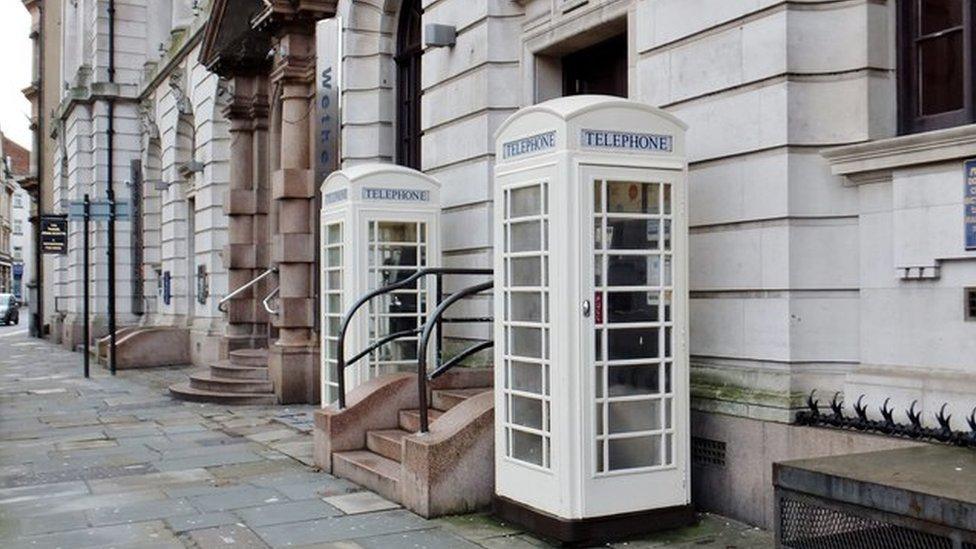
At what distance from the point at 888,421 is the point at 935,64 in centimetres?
253

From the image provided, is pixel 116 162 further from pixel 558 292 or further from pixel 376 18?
pixel 558 292

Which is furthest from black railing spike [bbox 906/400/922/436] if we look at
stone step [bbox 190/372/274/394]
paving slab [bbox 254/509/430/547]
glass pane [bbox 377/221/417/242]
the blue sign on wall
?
stone step [bbox 190/372/274/394]

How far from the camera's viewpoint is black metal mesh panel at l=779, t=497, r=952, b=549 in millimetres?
4930

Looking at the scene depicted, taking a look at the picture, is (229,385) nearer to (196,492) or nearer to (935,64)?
(196,492)

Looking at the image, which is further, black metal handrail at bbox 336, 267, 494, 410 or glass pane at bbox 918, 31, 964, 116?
black metal handrail at bbox 336, 267, 494, 410

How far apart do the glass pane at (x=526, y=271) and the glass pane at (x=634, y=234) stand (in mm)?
581

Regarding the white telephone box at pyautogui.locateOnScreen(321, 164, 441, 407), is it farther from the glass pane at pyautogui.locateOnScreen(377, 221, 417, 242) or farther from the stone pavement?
the stone pavement

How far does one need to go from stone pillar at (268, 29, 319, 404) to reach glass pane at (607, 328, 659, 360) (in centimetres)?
966

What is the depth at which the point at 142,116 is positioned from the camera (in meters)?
32.6

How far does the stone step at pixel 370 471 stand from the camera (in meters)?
8.95

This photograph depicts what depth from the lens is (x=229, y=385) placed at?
1708cm

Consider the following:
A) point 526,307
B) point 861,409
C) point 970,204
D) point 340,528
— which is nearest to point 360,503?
point 340,528

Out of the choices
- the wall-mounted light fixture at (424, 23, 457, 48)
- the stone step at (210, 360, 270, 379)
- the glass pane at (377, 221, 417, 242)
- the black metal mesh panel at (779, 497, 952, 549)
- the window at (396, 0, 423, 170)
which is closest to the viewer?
the black metal mesh panel at (779, 497, 952, 549)

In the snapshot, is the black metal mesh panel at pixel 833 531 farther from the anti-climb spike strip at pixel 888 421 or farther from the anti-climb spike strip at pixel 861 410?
the anti-climb spike strip at pixel 861 410
